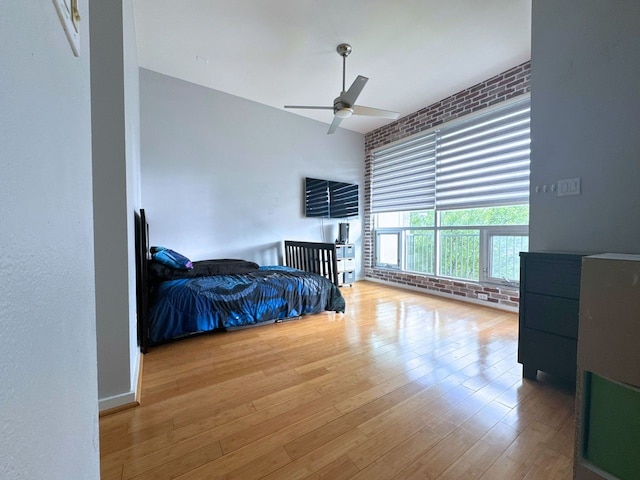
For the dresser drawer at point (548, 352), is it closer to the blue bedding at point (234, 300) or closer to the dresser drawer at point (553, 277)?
the dresser drawer at point (553, 277)

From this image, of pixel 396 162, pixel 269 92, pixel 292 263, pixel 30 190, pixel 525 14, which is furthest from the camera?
pixel 396 162

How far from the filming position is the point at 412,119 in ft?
13.5

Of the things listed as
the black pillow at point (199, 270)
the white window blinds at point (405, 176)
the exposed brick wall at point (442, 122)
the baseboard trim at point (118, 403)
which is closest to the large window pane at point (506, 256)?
the exposed brick wall at point (442, 122)

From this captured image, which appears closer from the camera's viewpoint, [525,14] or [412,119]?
[525,14]

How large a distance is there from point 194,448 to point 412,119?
454 centimetres

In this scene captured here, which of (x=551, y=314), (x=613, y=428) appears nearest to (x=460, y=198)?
(x=551, y=314)

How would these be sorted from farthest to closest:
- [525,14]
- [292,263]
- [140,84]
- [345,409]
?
[292,263], [140,84], [525,14], [345,409]

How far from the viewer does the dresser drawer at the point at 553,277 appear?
149 cm

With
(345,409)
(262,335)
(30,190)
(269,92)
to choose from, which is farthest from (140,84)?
(345,409)

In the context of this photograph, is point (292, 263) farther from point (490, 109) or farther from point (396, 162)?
point (490, 109)

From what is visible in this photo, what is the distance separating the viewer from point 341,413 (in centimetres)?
135

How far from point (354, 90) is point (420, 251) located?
2.63m

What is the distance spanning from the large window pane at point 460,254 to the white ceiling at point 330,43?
1921 mm

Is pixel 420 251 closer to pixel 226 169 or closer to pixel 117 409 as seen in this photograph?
pixel 226 169
